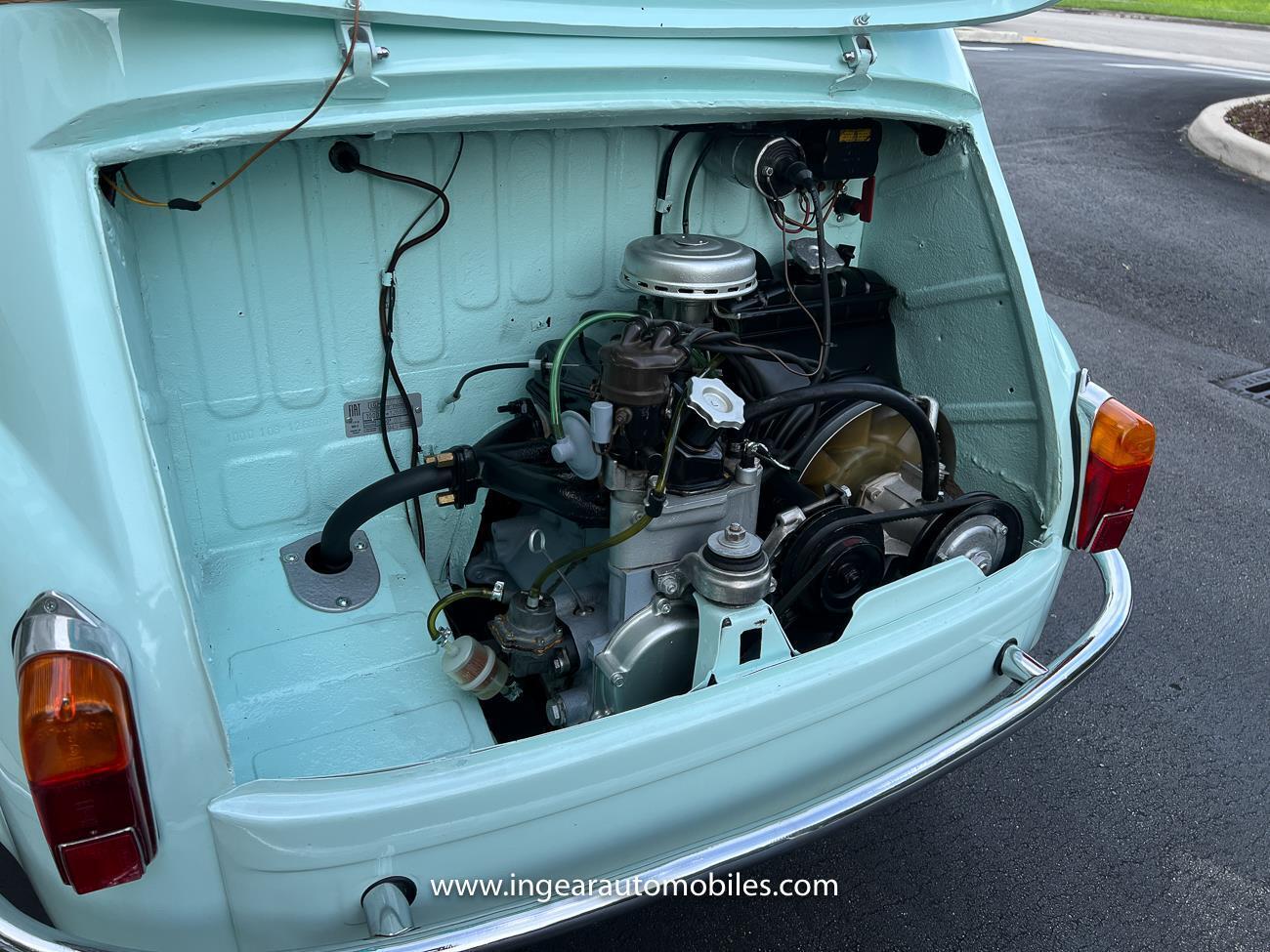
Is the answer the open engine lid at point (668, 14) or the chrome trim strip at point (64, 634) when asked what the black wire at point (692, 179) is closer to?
the open engine lid at point (668, 14)

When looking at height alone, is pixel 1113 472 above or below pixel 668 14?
below

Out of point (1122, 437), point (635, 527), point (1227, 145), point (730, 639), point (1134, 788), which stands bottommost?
point (1134, 788)

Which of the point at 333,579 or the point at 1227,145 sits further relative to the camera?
the point at 1227,145

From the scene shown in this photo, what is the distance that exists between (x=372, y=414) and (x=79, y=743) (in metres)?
1.16

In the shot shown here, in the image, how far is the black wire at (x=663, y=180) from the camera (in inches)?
86.7

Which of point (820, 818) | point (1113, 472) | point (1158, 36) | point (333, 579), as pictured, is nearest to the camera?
point (820, 818)

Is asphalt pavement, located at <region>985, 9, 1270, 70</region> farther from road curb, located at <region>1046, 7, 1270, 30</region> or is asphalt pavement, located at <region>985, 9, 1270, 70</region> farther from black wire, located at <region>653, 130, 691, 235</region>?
black wire, located at <region>653, 130, 691, 235</region>

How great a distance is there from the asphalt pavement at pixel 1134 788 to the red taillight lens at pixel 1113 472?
2.65 feet

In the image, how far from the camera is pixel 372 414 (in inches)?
86.2

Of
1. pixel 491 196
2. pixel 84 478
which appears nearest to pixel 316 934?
pixel 84 478

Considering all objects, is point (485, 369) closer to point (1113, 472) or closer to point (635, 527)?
point (635, 527)

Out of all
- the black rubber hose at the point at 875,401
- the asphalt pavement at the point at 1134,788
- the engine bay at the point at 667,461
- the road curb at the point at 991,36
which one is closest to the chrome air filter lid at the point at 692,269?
the engine bay at the point at 667,461

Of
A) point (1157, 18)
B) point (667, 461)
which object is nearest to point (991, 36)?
point (1157, 18)

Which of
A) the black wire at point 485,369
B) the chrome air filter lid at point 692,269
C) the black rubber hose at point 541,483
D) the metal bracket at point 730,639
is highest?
the chrome air filter lid at point 692,269
